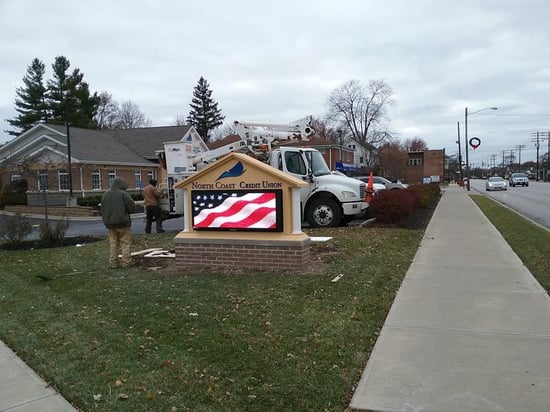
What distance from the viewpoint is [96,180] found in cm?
3625

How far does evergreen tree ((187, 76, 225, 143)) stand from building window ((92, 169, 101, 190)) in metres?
46.9

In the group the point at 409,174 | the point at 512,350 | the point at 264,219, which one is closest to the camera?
the point at 512,350

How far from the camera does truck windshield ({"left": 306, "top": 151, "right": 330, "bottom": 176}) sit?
14591 mm

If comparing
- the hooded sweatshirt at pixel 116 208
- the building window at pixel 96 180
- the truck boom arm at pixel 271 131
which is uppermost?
the truck boom arm at pixel 271 131

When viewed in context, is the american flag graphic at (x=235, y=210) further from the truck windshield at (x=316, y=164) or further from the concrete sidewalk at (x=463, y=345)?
the truck windshield at (x=316, y=164)

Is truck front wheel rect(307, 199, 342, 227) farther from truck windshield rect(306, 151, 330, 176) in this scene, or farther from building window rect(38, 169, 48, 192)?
building window rect(38, 169, 48, 192)

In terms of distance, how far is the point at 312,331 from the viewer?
5160mm

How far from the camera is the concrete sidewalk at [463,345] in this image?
3707 mm

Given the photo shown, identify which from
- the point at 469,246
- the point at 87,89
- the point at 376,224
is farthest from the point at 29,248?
the point at 87,89

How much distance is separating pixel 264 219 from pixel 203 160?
7291mm

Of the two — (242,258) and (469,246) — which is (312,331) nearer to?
(242,258)

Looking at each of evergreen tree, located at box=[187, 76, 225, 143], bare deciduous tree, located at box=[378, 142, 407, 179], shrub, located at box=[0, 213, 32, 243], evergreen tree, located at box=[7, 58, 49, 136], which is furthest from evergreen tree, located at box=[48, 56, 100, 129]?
shrub, located at box=[0, 213, 32, 243]

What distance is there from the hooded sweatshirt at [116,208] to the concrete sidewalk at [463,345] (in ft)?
16.3

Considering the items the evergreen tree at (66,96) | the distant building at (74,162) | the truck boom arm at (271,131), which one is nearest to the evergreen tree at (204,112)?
the evergreen tree at (66,96)
